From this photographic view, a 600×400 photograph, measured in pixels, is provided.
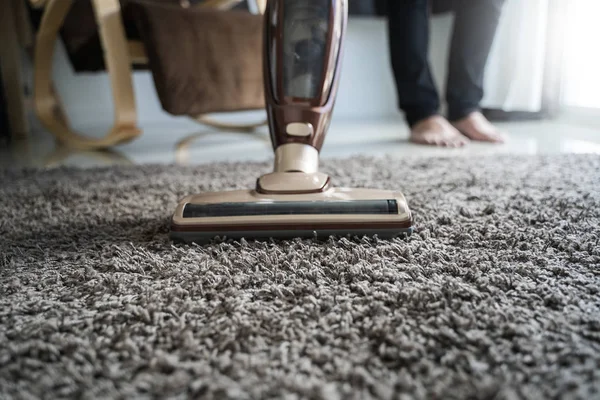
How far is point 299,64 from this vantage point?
647mm

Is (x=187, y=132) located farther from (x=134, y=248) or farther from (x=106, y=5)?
(x=134, y=248)

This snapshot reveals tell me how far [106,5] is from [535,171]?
1.21m

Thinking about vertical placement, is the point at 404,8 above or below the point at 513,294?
above

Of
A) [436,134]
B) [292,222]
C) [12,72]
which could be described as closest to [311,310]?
[292,222]

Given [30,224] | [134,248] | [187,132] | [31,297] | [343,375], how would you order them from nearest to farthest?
[343,375], [31,297], [134,248], [30,224], [187,132]

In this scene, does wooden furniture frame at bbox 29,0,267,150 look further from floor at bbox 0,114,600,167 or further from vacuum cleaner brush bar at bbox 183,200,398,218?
Result: vacuum cleaner brush bar at bbox 183,200,398,218

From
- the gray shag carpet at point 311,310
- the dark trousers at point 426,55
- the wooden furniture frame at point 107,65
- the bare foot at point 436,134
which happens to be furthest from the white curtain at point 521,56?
the gray shag carpet at point 311,310

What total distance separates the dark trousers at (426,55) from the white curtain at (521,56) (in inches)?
25.9

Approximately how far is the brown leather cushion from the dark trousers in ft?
1.56

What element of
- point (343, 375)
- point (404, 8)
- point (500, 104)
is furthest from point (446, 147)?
point (343, 375)

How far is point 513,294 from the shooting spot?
381 mm

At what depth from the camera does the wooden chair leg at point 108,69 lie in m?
1.33

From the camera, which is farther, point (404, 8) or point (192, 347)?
point (404, 8)

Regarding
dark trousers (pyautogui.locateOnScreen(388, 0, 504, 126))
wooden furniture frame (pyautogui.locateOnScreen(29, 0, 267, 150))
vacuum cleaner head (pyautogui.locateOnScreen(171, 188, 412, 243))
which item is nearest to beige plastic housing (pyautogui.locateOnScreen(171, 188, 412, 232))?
vacuum cleaner head (pyautogui.locateOnScreen(171, 188, 412, 243))
